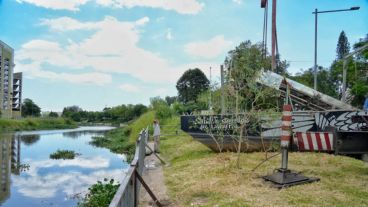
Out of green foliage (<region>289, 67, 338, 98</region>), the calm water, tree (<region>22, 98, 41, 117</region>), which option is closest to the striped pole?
the calm water

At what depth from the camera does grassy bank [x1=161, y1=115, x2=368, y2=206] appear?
20.3ft

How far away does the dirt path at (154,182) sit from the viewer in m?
Result: 6.95

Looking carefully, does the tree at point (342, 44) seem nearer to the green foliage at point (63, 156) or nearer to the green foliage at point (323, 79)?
the green foliage at point (323, 79)

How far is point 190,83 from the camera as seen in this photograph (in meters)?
62.4

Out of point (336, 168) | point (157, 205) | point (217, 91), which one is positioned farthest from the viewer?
point (217, 91)

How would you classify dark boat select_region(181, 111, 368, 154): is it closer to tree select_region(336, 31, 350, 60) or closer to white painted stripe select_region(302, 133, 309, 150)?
white painted stripe select_region(302, 133, 309, 150)

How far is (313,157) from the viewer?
1075 cm

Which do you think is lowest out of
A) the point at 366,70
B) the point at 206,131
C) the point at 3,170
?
the point at 3,170

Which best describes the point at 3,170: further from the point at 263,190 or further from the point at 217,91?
the point at 263,190

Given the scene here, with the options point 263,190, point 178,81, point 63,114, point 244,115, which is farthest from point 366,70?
point 63,114

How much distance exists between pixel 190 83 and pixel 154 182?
53835 millimetres

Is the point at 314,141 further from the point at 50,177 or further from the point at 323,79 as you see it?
the point at 323,79

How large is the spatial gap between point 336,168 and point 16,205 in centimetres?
977

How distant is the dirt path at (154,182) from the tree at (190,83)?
152ft
